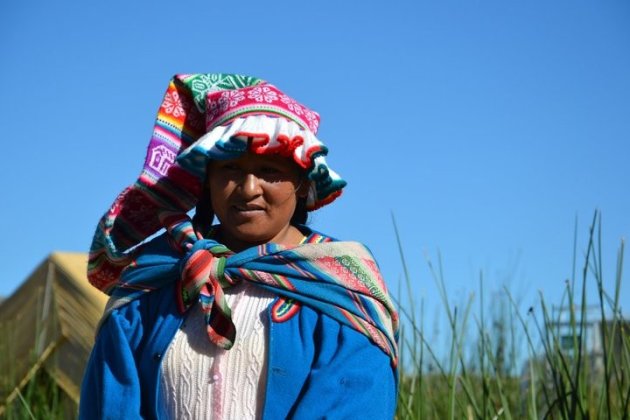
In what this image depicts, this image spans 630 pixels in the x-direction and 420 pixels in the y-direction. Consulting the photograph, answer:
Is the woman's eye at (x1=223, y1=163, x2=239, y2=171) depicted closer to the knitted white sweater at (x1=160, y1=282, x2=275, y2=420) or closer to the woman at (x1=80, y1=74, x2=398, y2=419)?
the woman at (x1=80, y1=74, x2=398, y2=419)

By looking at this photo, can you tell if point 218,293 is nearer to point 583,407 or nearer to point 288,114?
point 288,114

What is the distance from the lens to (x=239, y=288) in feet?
9.31

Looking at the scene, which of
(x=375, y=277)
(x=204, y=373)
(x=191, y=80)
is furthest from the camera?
(x=191, y=80)

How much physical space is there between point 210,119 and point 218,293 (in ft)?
1.65

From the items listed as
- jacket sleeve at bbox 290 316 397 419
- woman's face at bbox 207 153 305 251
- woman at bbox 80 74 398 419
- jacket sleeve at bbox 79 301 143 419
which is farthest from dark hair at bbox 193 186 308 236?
jacket sleeve at bbox 290 316 397 419

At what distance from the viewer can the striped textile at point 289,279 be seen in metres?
2.77

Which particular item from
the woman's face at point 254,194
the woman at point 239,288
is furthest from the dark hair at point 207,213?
the woman's face at point 254,194

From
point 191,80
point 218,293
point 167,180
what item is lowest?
point 218,293

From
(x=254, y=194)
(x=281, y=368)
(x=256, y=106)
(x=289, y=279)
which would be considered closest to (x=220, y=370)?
(x=281, y=368)

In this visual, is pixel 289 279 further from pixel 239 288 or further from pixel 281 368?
pixel 281 368

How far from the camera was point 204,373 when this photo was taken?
2.71 m

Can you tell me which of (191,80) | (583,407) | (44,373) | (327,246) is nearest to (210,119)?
(191,80)

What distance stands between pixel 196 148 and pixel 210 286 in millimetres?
347

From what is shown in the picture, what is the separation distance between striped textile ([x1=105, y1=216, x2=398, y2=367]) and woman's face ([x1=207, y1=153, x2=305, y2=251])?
0.06 meters
